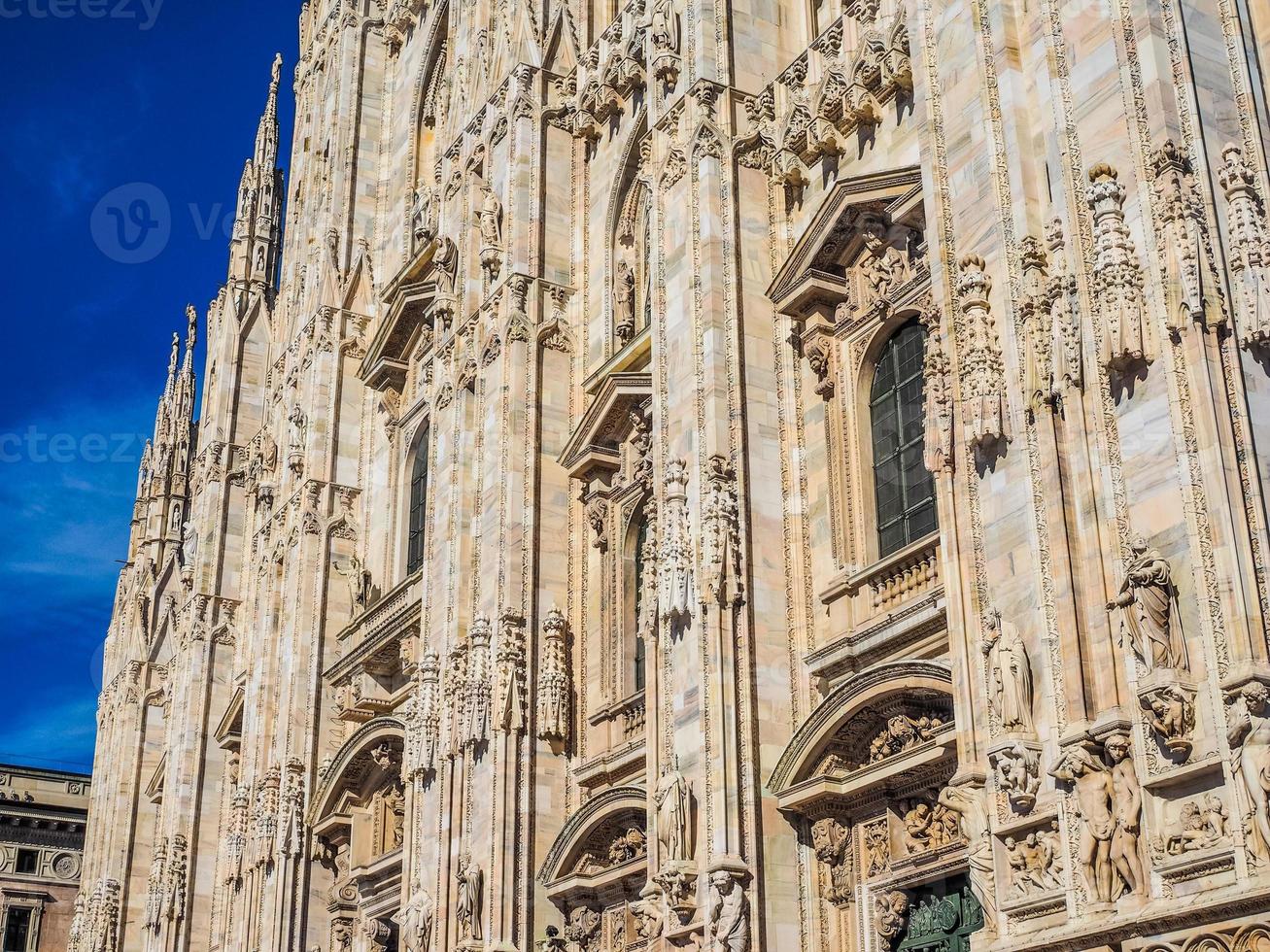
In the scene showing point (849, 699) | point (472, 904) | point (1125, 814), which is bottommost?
point (1125, 814)

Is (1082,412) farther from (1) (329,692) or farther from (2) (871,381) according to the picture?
(1) (329,692)

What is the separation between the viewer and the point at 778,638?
790 inches

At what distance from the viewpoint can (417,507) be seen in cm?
3197

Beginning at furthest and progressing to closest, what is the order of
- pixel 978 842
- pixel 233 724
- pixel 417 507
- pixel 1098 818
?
pixel 233 724, pixel 417 507, pixel 978 842, pixel 1098 818

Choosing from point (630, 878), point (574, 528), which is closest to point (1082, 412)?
point (630, 878)

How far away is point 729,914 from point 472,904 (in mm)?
5860

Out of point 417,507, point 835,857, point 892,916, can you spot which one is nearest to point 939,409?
point 835,857

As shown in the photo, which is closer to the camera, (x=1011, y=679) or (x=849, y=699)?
(x=1011, y=679)

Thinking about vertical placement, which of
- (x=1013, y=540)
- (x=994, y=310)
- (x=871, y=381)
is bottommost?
(x=1013, y=540)

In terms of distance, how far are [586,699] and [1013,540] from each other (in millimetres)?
10074

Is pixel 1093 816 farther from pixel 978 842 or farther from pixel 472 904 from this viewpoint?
pixel 472 904

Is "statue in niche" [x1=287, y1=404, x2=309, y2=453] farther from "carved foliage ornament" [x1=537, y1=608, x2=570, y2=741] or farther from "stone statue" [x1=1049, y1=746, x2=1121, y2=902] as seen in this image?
"stone statue" [x1=1049, y1=746, x2=1121, y2=902]

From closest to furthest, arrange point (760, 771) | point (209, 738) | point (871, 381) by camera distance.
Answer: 1. point (760, 771)
2. point (871, 381)
3. point (209, 738)

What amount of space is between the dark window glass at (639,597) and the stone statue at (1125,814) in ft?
31.0
